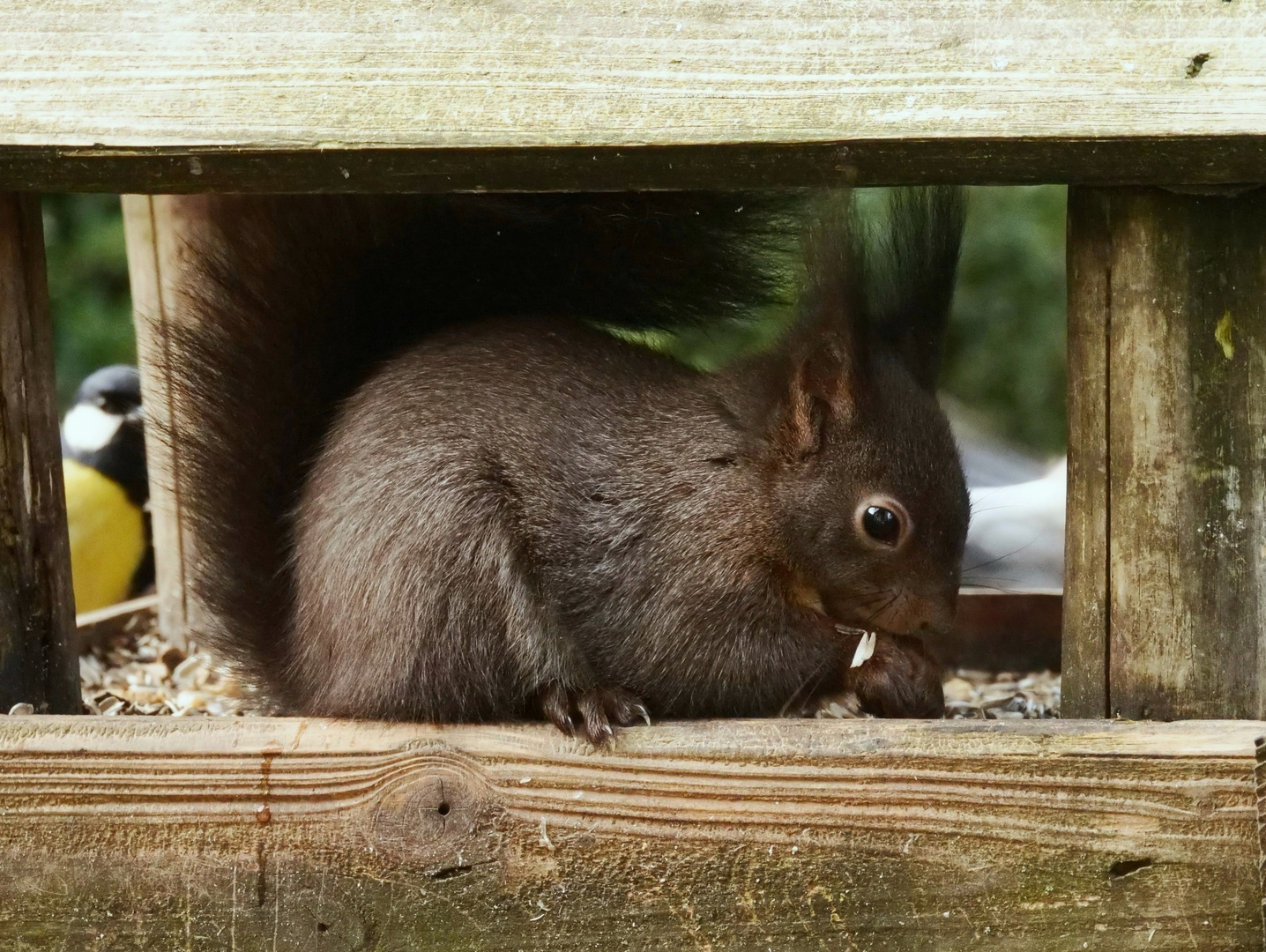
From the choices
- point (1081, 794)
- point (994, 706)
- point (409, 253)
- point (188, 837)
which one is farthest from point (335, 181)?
point (994, 706)

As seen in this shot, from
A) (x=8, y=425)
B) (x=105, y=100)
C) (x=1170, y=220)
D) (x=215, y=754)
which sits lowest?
(x=215, y=754)

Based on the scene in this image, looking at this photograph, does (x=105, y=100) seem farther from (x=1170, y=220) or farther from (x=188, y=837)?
(x=1170, y=220)

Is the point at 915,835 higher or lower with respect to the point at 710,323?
lower

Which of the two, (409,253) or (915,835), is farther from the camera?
(409,253)

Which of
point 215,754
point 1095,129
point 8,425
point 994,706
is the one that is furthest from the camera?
point 994,706

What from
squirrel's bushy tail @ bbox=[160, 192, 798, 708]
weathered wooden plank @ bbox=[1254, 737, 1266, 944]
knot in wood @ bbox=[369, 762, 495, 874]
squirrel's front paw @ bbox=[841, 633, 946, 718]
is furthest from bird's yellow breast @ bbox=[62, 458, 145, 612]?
weathered wooden plank @ bbox=[1254, 737, 1266, 944]

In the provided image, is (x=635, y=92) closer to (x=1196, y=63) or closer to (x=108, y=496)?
(x=1196, y=63)

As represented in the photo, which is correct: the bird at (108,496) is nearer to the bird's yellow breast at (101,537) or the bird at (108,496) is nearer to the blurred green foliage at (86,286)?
the bird's yellow breast at (101,537)
